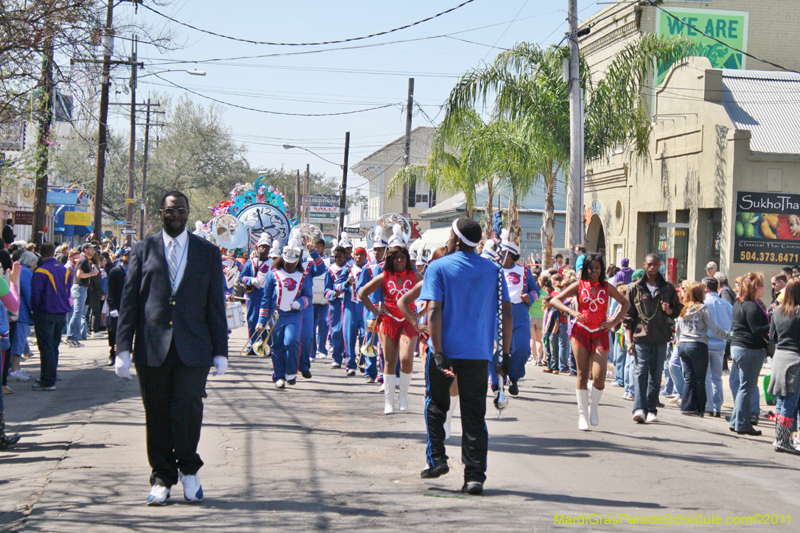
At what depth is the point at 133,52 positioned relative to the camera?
28.7m

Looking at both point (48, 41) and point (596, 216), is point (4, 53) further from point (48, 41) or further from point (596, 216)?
point (596, 216)

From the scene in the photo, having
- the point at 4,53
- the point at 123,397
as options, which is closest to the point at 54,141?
the point at 4,53

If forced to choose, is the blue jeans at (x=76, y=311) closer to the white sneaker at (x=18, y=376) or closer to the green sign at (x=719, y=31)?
the white sneaker at (x=18, y=376)

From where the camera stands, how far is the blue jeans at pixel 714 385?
36.1ft

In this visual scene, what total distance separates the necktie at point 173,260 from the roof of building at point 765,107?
706 inches

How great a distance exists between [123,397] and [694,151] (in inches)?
666

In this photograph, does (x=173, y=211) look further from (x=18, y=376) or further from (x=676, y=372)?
(x=676, y=372)

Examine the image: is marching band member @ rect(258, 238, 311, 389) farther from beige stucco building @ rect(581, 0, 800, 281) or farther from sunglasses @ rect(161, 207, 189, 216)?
beige stucco building @ rect(581, 0, 800, 281)

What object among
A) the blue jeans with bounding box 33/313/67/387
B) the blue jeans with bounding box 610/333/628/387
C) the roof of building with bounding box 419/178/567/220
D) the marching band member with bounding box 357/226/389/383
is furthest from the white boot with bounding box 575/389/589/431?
the roof of building with bounding box 419/178/567/220

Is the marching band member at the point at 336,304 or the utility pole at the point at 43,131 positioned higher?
the utility pole at the point at 43,131

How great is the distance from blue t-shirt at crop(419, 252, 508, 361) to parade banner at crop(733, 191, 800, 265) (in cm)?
1585

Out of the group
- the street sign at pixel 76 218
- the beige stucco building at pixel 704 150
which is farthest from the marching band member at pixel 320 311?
the street sign at pixel 76 218

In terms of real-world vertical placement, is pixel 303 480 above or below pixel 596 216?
below

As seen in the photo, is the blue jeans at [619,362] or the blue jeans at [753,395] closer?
the blue jeans at [753,395]
